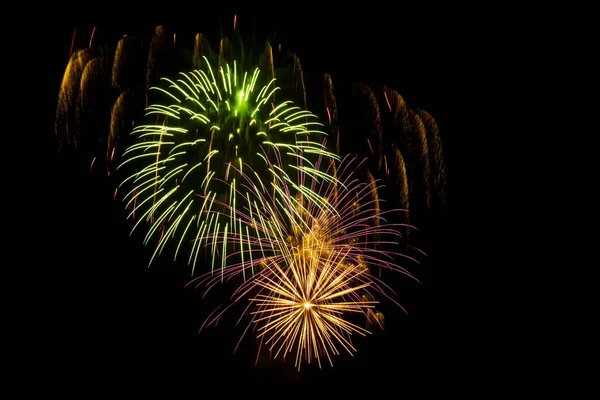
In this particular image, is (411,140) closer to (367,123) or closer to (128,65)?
(367,123)

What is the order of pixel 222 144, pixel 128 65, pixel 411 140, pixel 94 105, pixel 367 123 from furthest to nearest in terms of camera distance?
pixel 411 140 < pixel 367 123 < pixel 222 144 < pixel 128 65 < pixel 94 105

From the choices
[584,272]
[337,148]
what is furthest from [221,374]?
[584,272]

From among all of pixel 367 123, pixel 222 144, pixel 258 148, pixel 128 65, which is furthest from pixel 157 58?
pixel 367 123

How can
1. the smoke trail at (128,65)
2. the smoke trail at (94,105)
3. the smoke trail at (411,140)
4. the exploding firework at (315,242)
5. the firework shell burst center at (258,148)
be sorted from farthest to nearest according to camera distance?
the smoke trail at (411,140) → the exploding firework at (315,242) → the firework shell burst center at (258,148) → the smoke trail at (128,65) → the smoke trail at (94,105)

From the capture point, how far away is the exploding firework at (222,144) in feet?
16.2

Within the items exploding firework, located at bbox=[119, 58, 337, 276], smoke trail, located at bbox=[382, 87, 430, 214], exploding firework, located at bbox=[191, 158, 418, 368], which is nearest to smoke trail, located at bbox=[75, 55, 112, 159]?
exploding firework, located at bbox=[119, 58, 337, 276]

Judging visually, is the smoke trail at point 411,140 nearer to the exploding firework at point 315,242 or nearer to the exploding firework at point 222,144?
the exploding firework at point 315,242

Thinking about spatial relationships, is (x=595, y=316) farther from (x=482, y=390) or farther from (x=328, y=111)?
(x=328, y=111)

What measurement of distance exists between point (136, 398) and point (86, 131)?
425cm

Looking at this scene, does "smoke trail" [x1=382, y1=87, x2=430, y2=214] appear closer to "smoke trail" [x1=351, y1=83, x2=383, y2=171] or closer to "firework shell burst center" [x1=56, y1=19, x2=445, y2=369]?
"firework shell burst center" [x1=56, y1=19, x2=445, y2=369]

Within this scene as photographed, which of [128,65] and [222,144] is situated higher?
[128,65]

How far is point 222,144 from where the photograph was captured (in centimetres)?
505

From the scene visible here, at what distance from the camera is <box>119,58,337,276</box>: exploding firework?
16.2ft

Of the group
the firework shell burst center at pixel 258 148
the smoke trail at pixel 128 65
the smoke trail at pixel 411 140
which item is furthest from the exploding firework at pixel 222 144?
the smoke trail at pixel 411 140
